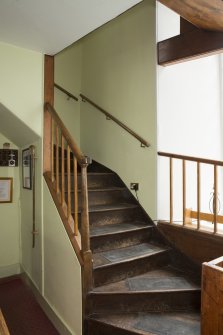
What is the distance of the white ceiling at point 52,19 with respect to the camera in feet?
6.19

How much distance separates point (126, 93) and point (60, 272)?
2.36 metres

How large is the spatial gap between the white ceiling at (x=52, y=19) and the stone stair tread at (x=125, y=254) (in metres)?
2.14

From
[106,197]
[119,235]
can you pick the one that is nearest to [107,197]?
[106,197]

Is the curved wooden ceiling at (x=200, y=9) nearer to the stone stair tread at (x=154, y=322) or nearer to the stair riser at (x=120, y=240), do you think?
the stair riser at (x=120, y=240)

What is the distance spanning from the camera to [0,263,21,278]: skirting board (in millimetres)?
3678

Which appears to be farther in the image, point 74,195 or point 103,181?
point 103,181

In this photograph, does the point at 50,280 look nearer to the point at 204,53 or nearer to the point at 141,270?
the point at 141,270

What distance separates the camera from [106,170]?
377cm

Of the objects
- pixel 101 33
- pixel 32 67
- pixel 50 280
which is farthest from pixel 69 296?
pixel 101 33

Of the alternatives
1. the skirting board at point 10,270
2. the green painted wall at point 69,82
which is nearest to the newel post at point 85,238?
the skirting board at point 10,270

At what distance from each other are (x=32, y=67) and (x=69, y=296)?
242 centimetres

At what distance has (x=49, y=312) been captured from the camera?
274 cm

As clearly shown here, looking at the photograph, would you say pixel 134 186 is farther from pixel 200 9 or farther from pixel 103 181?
pixel 200 9

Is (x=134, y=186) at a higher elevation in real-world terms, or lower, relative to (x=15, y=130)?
lower
